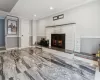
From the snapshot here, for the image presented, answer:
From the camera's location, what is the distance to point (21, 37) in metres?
6.52

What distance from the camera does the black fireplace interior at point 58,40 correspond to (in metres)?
4.75

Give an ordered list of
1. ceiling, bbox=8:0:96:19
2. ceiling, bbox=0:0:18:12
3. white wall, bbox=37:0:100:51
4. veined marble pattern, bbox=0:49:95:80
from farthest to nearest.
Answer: ceiling, bbox=0:0:18:12
ceiling, bbox=8:0:96:19
white wall, bbox=37:0:100:51
veined marble pattern, bbox=0:49:95:80

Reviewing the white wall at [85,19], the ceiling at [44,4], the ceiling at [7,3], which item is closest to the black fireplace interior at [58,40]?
the white wall at [85,19]

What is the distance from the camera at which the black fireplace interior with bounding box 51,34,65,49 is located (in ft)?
15.6

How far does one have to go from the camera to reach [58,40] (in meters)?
5.09

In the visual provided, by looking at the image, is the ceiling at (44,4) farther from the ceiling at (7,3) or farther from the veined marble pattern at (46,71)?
the veined marble pattern at (46,71)

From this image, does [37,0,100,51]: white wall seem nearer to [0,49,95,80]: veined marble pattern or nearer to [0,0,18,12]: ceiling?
[0,49,95,80]: veined marble pattern

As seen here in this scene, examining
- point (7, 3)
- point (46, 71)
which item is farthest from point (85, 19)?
point (7, 3)

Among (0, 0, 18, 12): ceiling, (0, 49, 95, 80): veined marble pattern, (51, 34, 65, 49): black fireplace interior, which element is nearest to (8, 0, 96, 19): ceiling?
(0, 0, 18, 12): ceiling

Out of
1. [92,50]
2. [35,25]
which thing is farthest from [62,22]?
[35,25]

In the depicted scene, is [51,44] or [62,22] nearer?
[62,22]

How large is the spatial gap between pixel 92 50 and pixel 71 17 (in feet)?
6.78

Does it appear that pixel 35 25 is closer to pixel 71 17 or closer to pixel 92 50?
pixel 71 17

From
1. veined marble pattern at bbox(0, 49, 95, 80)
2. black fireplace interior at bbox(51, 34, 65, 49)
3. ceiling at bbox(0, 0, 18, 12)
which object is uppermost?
ceiling at bbox(0, 0, 18, 12)
